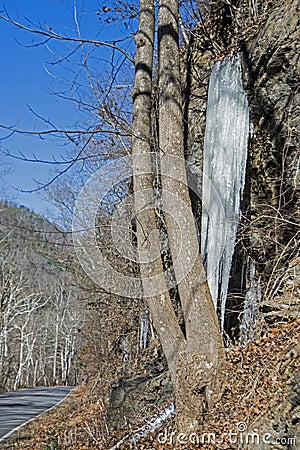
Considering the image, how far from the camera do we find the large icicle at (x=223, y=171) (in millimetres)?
6809

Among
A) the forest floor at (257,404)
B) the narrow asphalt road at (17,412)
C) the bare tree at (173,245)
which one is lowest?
the narrow asphalt road at (17,412)

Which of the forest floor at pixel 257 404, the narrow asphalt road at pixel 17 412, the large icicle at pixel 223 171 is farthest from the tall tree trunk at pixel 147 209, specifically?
the narrow asphalt road at pixel 17 412

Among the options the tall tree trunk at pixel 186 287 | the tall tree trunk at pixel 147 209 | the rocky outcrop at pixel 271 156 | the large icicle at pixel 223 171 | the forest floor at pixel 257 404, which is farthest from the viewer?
the large icicle at pixel 223 171

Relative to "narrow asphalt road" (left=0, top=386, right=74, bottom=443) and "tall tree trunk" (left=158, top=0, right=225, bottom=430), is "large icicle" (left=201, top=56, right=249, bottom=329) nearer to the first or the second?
"tall tree trunk" (left=158, top=0, right=225, bottom=430)

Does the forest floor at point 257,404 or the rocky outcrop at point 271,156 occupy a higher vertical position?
the rocky outcrop at point 271,156

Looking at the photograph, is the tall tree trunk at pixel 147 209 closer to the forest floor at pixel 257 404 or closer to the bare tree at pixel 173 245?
the bare tree at pixel 173 245

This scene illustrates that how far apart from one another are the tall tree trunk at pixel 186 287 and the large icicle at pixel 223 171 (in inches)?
70.3

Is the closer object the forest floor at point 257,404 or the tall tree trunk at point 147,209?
the forest floor at point 257,404

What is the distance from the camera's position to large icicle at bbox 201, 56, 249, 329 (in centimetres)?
681

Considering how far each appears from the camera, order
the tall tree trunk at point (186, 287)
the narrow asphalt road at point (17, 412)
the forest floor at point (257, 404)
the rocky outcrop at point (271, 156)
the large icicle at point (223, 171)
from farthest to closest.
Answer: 1. the narrow asphalt road at point (17, 412)
2. the large icicle at point (223, 171)
3. the rocky outcrop at point (271, 156)
4. the tall tree trunk at point (186, 287)
5. the forest floor at point (257, 404)

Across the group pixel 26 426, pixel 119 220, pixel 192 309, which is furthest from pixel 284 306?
pixel 26 426

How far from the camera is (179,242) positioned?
5070 millimetres

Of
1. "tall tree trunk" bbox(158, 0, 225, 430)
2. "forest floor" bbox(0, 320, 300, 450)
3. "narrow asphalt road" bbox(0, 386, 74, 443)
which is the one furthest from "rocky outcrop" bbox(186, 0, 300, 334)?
"narrow asphalt road" bbox(0, 386, 74, 443)

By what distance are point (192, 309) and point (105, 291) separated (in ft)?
24.2
